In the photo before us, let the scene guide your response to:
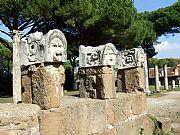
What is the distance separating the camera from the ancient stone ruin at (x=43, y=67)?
3701 mm

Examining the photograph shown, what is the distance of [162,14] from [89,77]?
30.1m

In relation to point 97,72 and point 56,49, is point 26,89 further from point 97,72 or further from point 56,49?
point 97,72

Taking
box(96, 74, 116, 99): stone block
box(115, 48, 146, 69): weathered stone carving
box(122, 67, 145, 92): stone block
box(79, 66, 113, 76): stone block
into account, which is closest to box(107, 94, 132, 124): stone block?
box(96, 74, 116, 99): stone block

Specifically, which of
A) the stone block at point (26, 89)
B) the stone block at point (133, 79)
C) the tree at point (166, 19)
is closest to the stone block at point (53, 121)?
the stone block at point (26, 89)

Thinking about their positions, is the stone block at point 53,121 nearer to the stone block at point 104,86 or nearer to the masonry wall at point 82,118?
the masonry wall at point 82,118

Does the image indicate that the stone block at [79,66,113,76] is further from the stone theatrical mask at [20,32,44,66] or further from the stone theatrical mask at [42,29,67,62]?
the stone theatrical mask at [20,32,44,66]

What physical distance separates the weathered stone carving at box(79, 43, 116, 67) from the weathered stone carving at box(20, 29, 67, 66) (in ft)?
3.90

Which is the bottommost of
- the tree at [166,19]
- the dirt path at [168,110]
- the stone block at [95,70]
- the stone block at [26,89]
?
the dirt path at [168,110]

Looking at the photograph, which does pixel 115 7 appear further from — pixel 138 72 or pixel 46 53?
pixel 46 53

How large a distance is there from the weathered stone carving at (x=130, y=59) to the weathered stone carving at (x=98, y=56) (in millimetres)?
1142

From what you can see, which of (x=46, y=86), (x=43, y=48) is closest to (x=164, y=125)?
(x=46, y=86)

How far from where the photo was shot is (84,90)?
5324 millimetres

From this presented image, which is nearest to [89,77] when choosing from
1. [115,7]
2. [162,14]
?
[115,7]

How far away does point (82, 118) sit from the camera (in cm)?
434
